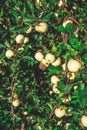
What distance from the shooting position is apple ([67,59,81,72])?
2389 millimetres

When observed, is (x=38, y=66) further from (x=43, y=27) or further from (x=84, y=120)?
(x=84, y=120)

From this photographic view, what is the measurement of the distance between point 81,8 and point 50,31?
13.8 inches

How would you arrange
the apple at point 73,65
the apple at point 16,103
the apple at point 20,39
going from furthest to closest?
the apple at point 16,103
the apple at point 20,39
the apple at point 73,65

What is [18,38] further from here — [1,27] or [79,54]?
[79,54]

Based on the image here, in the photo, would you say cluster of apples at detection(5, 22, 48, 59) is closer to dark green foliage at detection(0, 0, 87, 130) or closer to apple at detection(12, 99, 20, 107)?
dark green foliage at detection(0, 0, 87, 130)

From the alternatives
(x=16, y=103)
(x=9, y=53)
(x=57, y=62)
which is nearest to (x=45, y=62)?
(x=57, y=62)

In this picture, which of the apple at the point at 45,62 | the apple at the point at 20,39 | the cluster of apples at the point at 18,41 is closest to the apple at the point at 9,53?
the cluster of apples at the point at 18,41

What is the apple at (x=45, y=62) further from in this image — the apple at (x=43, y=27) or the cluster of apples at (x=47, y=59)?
the apple at (x=43, y=27)

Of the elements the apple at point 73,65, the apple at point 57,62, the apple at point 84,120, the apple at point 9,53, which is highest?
the apple at point 9,53

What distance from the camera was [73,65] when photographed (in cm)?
239

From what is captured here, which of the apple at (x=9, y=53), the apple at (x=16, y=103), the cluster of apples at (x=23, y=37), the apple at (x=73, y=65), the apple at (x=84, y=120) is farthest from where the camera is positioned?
the apple at (x=16, y=103)

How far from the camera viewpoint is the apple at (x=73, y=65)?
239cm

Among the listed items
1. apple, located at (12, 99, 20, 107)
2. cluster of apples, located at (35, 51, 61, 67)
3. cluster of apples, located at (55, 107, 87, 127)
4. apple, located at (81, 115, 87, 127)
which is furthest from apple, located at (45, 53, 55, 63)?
apple, located at (12, 99, 20, 107)

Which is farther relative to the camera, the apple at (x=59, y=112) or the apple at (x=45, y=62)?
the apple at (x=45, y=62)
